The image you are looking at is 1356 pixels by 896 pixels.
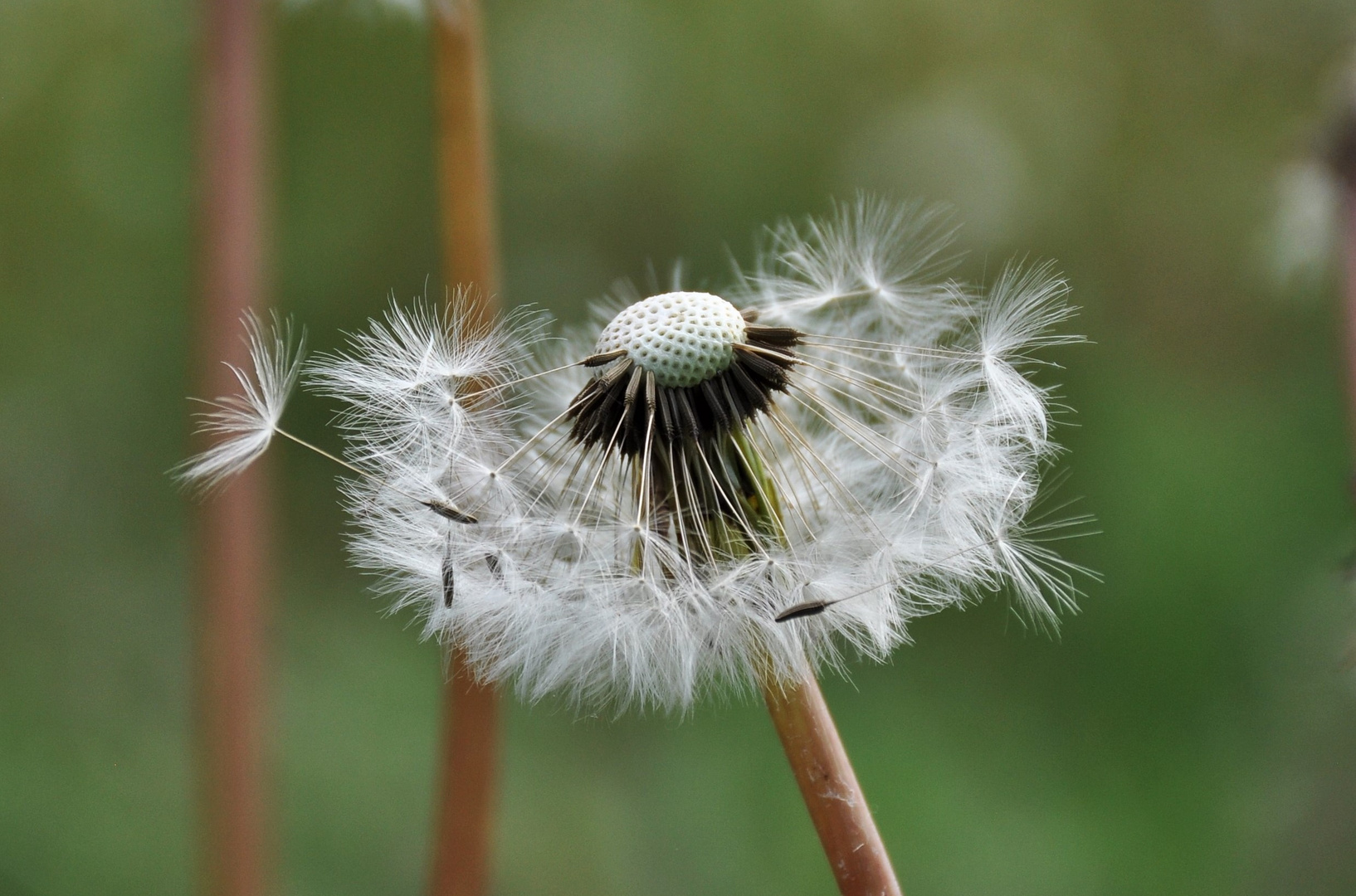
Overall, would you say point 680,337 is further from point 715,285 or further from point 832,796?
point 715,285

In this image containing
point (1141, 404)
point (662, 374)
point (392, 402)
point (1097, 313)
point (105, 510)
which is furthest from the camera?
point (1097, 313)

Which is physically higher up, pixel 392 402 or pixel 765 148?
pixel 765 148

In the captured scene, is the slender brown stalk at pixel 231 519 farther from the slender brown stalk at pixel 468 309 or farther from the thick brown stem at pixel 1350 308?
the thick brown stem at pixel 1350 308

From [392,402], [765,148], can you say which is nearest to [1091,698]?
[765,148]

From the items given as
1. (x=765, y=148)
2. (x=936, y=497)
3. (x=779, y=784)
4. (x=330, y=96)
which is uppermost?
(x=330, y=96)

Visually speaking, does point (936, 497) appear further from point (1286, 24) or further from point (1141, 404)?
point (1286, 24)

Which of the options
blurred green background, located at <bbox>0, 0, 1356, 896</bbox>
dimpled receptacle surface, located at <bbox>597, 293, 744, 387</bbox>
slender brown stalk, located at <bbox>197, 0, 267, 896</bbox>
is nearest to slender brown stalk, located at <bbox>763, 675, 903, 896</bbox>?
dimpled receptacle surface, located at <bbox>597, 293, 744, 387</bbox>

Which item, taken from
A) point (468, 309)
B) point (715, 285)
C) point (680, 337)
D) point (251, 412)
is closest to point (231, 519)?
point (251, 412)
